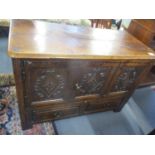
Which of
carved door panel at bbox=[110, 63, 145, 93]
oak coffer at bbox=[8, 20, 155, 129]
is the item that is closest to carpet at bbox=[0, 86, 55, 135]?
oak coffer at bbox=[8, 20, 155, 129]

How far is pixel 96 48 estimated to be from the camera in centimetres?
99

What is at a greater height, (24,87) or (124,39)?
(124,39)

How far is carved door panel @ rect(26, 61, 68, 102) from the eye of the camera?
2.85ft

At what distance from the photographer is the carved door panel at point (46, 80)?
2.85 ft

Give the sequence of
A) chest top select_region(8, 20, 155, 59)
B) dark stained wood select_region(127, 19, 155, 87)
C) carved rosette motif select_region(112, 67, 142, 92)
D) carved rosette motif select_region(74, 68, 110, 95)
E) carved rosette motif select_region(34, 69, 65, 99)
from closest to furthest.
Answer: chest top select_region(8, 20, 155, 59)
carved rosette motif select_region(34, 69, 65, 99)
carved rosette motif select_region(74, 68, 110, 95)
carved rosette motif select_region(112, 67, 142, 92)
dark stained wood select_region(127, 19, 155, 87)

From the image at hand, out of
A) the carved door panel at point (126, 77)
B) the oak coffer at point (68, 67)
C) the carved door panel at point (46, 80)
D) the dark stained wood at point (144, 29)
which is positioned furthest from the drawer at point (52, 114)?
the dark stained wood at point (144, 29)

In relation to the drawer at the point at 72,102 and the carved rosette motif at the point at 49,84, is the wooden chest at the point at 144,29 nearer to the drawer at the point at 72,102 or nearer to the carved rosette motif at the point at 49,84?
the drawer at the point at 72,102

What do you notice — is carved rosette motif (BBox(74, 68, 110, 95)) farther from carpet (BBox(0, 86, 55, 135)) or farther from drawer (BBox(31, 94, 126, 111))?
carpet (BBox(0, 86, 55, 135))

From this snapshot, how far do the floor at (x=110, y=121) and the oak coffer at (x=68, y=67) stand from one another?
11cm

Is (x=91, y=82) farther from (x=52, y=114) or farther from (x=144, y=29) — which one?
(x=144, y=29)
